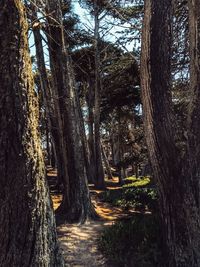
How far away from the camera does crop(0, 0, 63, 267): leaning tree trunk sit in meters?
3.34

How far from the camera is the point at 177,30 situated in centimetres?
851

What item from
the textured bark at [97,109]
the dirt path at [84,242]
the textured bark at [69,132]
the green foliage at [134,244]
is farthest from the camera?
the textured bark at [97,109]

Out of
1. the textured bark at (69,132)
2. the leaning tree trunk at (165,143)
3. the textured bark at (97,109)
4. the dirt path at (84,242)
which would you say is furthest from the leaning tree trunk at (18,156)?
the textured bark at (97,109)

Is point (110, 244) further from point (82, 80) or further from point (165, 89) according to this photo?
point (82, 80)

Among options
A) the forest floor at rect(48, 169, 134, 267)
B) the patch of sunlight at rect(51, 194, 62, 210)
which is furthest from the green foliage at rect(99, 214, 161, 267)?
the patch of sunlight at rect(51, 194, 62, 210)

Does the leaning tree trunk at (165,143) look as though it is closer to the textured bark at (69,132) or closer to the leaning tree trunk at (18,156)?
the leaning tree trunk at (18,156)

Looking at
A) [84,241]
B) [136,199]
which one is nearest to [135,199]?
[136,199]

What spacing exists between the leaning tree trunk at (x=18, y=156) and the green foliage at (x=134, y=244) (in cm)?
314

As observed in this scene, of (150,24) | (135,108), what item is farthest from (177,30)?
(135,108)

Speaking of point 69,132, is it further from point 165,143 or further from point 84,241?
point 165,143

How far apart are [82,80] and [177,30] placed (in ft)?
50.3

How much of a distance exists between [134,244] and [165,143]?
228 cm

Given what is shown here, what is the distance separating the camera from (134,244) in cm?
693

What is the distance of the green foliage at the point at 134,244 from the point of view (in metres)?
6.34
